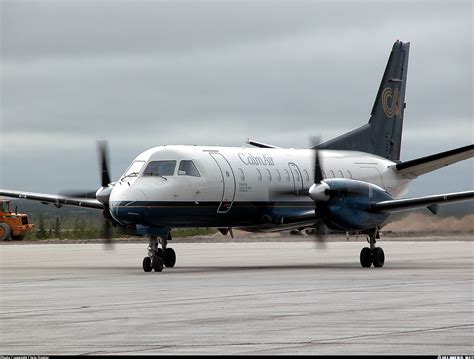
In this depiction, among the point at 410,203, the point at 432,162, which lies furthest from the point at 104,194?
the point at 432,162

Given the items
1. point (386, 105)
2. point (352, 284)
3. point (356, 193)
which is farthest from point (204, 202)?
point (386, 105)

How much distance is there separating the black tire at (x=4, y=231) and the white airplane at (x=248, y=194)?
785 inches

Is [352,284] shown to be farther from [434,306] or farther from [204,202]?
[204,202]

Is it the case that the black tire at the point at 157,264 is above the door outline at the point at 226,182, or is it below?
below

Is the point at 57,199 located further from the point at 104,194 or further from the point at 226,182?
the point at 226,182

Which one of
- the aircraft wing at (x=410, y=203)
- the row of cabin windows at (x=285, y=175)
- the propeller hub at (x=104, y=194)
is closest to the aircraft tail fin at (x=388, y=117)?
the row of cabin windows at (x=285, y=175)

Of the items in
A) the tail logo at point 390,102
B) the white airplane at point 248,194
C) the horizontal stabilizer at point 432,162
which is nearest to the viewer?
Result: the white airplane at point 248,194

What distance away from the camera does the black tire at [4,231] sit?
57312 mm

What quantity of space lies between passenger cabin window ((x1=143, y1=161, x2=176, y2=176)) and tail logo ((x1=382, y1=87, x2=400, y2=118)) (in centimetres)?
1284

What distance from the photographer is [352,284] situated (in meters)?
22.9

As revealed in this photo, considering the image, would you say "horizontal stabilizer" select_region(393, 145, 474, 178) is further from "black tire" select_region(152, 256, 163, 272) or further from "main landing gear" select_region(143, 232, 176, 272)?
"black tire" select_region(152, 256, 163, 272)

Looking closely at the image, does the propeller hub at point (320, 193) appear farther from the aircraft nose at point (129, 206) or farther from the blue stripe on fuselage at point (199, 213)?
the aircraft nose at point (129, 206)

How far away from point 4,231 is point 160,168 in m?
29.7

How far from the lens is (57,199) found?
35.6 meters
